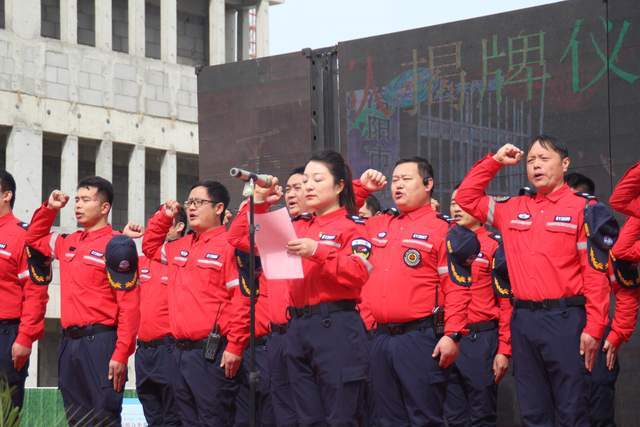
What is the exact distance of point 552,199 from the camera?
24.8 ft

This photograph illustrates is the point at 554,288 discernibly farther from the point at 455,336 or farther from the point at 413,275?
the point at 413,275

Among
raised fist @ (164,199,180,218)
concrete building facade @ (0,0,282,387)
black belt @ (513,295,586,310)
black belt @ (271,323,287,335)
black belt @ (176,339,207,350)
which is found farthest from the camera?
concrete building facade @ (0,0,282,387)

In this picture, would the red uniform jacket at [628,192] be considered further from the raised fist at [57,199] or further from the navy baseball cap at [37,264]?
the navy baseball cap at [37,264]

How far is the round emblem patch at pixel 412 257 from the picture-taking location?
7871mm

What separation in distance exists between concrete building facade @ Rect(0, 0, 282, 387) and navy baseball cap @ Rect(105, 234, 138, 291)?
1857 centimetres

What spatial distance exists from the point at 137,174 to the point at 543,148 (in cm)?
2350

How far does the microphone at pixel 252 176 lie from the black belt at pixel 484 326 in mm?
3183

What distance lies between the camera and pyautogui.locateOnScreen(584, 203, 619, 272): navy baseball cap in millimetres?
7258

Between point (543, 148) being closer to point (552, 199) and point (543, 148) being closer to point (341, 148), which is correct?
point (552, 199)

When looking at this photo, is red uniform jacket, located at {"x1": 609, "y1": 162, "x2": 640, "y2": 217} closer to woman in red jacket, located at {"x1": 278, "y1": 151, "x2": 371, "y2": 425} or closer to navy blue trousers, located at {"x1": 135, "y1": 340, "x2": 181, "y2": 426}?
woman in red jacket, located at {"x1": 278, "y1": 151, "x2": 371, "y2": 425}

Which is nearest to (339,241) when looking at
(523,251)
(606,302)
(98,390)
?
(523,251)

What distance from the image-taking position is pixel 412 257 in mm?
7891

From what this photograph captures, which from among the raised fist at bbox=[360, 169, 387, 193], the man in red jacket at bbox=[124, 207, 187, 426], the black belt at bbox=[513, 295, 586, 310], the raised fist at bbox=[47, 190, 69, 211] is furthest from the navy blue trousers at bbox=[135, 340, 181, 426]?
the black belt at bbox=[513, 295, 586, 310]

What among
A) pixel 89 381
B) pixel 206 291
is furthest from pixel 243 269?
pixel 89 381
